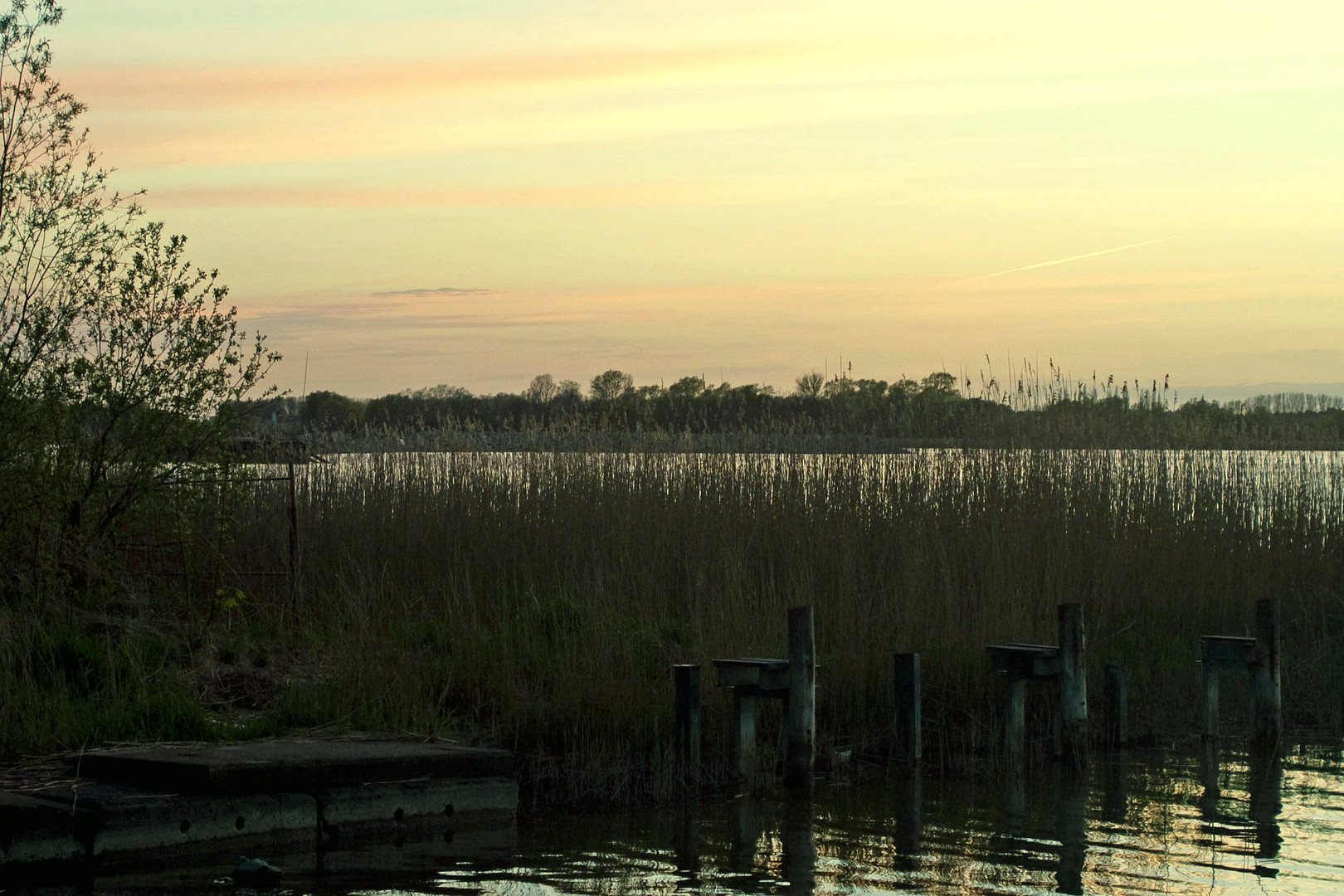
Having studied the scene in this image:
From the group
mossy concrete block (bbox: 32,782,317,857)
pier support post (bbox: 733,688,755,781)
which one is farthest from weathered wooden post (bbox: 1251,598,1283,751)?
mossy concrete block (bbox: 32,782,317,857)

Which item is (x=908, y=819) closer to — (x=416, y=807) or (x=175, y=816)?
(x=416, y=807)

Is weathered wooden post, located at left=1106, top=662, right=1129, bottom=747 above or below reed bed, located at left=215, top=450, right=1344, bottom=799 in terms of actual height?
below

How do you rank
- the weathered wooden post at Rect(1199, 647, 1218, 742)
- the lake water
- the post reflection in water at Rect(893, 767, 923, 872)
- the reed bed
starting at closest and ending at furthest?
the lake water < the post reflection in water at Rect(893, 767, 923, 872) < the reed bed < the weathered wooden post at Rect(1199, 647, 1218, 742)

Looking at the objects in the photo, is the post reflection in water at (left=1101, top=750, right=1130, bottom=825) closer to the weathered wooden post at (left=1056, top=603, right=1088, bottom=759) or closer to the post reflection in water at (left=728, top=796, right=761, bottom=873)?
the weathered wooden post at (left=1056, top=603, right=1088, bottom=759)

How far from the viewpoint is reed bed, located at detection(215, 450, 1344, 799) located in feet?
25.3

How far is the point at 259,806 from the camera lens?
229 inches

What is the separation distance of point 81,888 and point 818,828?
3220mm

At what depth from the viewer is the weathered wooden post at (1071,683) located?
8.25m

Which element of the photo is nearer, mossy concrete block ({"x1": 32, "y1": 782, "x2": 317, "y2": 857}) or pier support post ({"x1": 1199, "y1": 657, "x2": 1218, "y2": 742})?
mossy concrete block ({"x1": 32, "y1": 782, "x2": 317, "y2": 857})

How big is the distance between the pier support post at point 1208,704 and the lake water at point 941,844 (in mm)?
847

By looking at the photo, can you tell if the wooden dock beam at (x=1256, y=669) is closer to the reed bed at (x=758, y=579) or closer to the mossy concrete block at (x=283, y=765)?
the reed bed at (x=758, y=579)

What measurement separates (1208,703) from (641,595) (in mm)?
3893

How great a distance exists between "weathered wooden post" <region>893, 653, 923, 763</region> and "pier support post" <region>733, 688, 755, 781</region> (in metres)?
0.94

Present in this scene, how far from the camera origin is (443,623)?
9266mm
